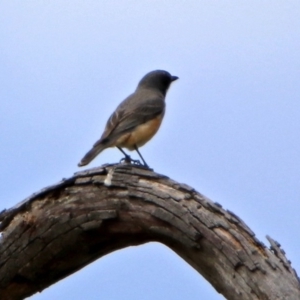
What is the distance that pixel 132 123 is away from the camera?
10070 mm

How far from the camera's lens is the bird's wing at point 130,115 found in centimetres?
988

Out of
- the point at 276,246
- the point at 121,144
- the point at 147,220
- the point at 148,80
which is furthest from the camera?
the point at 148,80

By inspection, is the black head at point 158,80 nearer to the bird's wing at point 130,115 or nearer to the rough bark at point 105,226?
the bird's wing at point 130,115

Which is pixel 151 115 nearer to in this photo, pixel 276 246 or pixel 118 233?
pixel 118 233

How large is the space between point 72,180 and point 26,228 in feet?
1.77

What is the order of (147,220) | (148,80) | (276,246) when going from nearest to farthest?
(276,246) → (147,220) → (148,80)

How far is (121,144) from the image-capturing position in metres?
9.98

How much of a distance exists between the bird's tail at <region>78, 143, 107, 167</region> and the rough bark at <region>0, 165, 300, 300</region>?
1.57m

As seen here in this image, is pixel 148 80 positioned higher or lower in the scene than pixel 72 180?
higher

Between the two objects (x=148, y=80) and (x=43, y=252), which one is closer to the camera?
(x=43, y=252)

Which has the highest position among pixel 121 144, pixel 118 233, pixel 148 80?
pixel 148 80

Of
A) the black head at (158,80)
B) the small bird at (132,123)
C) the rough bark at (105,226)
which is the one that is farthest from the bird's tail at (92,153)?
the black head at (158,80)

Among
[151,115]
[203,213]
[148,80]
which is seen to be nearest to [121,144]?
[151,115]

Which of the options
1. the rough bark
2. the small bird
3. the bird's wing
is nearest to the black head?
the small bird
